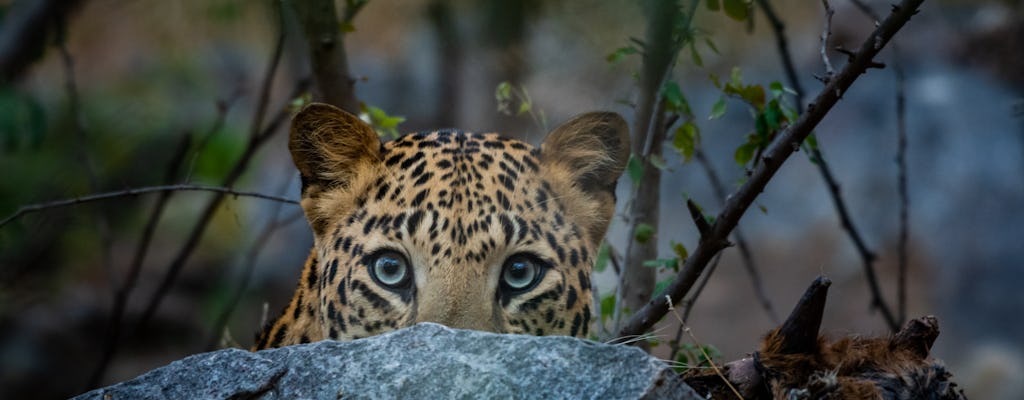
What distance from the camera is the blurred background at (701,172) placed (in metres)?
14.4

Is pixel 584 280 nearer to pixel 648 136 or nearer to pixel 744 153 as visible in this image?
pixel 648 136

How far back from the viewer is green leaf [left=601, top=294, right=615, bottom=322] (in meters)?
5.04

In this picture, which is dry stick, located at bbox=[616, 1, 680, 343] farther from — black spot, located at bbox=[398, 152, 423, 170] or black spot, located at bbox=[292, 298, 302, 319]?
black spot, located at bbox=[292, 298, 302, 319]

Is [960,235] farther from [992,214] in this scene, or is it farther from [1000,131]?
[1000,131]

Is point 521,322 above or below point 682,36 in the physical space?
below

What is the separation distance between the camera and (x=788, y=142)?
375 cm

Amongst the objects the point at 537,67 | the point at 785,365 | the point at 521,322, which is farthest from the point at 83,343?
the point at 785,365

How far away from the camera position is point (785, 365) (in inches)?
128

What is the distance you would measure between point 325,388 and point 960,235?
1421cm

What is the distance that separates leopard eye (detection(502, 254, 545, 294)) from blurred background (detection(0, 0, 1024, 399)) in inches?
326

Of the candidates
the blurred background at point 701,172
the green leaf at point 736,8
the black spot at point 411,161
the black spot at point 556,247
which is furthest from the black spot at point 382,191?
the blurred background at point 701,172

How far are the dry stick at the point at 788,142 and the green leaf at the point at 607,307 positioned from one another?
3.31 feet

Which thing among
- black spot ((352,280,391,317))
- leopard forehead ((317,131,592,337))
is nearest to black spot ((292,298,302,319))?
leopard forehead ((317,131,592,337))

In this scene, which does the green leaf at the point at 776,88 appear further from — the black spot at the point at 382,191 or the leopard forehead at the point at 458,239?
the black spot at the point at 382,191
